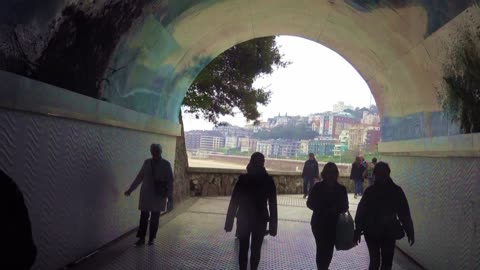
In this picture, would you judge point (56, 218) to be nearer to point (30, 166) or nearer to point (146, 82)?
point (30, 166)

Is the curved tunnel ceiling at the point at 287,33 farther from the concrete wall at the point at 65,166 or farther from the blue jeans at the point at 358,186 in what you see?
the blue jeans at the point at 358,186

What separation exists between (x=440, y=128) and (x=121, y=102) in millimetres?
4861

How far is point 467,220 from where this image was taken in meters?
5.26

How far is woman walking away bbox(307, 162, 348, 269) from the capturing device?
5137mm

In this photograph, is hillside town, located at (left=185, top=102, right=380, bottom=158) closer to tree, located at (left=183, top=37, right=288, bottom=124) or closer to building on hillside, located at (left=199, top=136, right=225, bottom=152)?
building on hillside, located at (left=199, top=136, right=225, bottom=152)

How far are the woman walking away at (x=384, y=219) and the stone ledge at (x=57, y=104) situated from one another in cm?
352

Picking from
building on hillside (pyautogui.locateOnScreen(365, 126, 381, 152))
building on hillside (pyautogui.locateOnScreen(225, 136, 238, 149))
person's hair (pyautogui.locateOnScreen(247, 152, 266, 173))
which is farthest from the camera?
building on hillside (pyautogui.locateOnScreen(225, 136, 238, 149))

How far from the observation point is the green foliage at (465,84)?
5211 millimetres

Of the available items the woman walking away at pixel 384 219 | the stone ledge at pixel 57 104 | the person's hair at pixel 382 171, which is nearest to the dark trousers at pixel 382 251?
the woman walking away at pixel 384 219

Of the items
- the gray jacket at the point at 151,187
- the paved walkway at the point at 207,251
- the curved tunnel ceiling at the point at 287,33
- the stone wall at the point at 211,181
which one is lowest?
the paved walkway at the point at 207,251

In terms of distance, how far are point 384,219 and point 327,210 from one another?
0.60m

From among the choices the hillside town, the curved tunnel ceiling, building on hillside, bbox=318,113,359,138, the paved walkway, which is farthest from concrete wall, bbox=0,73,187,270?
building on hillside, bbox=318,113,359,138

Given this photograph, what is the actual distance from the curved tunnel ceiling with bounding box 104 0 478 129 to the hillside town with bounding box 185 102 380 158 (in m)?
19.3

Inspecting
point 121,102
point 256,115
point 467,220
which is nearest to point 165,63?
point 121,102
